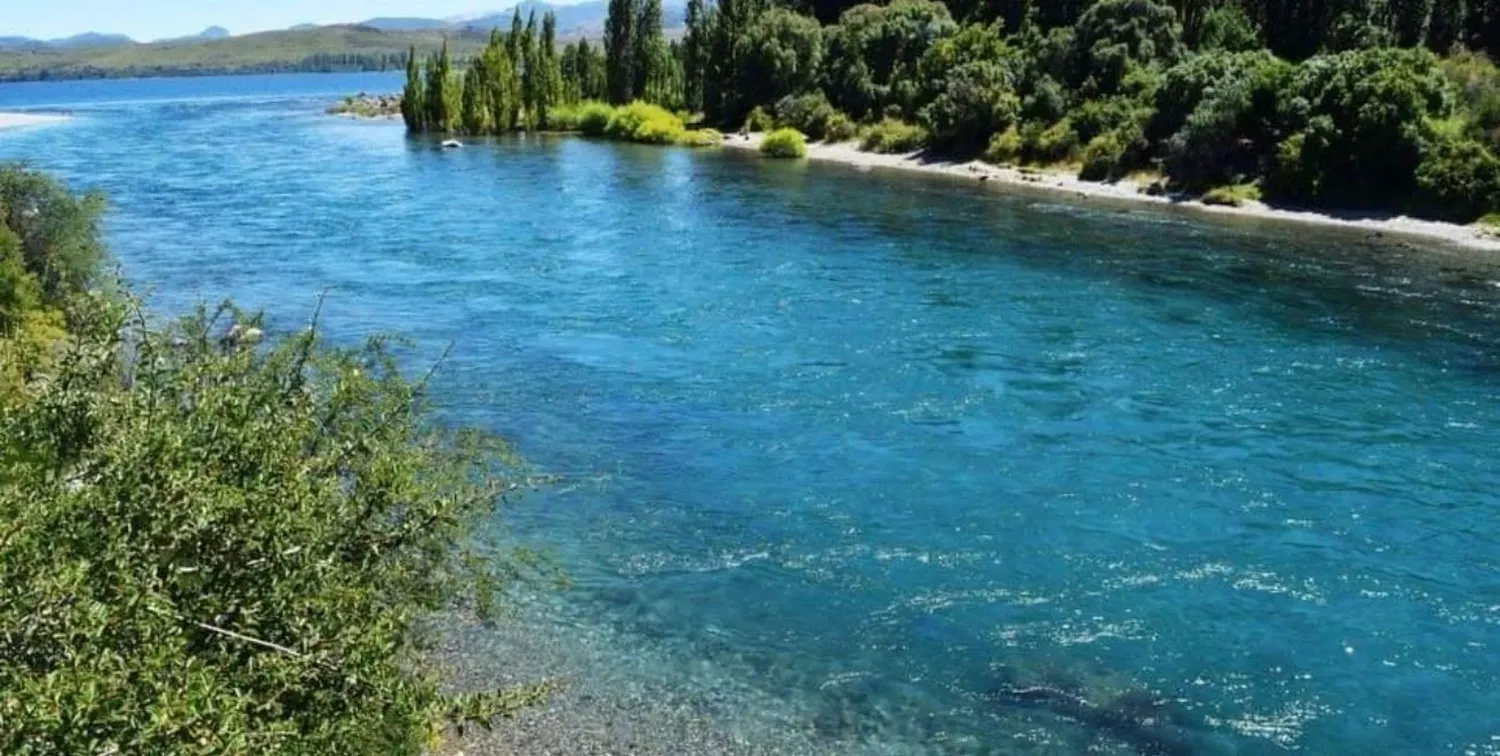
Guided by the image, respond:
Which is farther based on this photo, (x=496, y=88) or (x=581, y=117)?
(x=496, y=88)

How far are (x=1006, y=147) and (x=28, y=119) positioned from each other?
386 feet

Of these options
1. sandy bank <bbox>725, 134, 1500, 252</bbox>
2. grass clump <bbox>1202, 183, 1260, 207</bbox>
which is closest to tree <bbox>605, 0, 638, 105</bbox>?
sandy bank <bbox>725, 134, 1500, 252</bbox>

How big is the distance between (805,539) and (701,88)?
10608cm

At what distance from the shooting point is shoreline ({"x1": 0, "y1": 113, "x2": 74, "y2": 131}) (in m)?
128

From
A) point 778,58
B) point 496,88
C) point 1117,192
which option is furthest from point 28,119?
point 1117,192

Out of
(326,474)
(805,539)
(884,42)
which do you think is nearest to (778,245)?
(805,539)

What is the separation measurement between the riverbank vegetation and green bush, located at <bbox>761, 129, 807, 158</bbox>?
8216 centimetres

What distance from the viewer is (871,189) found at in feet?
240

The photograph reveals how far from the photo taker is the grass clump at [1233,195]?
65062 millimetres

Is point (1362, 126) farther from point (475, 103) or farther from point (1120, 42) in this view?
point (475, 103)

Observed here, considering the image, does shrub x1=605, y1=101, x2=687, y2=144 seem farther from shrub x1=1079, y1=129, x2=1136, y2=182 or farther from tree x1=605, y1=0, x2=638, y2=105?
shrub x1=1079, y1=129, x2=1136, y2=182

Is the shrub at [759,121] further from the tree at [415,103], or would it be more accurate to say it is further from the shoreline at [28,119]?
the shoreline at [28,119]

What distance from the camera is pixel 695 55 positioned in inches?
4724

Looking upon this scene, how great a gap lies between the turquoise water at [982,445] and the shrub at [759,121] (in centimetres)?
Answer: 5175
